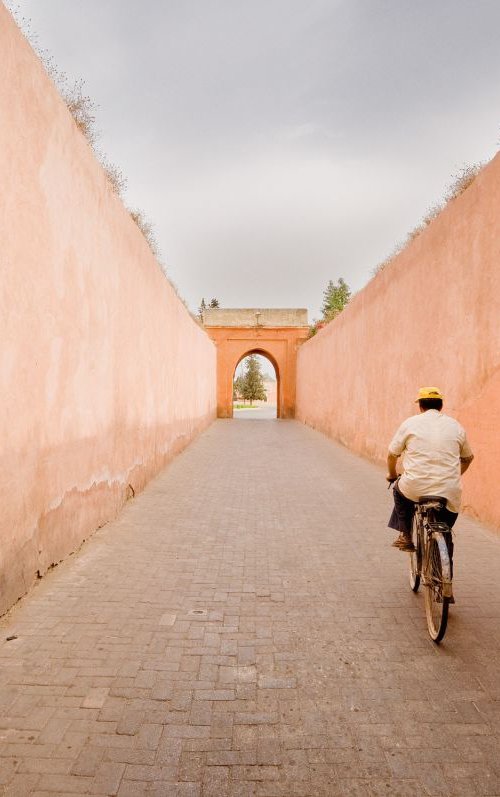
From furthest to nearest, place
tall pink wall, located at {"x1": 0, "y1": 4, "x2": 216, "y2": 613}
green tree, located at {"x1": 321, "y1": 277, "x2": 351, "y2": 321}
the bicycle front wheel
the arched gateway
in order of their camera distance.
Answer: green tree, located at {"x1": 321, "y1": 277, "x2": 351, "y2": 321}, the arched gateway, tall pink wall, located at {"x1": 0, "y1": 4, "x2": 216, "y2": 613}, the bicycle front wheel

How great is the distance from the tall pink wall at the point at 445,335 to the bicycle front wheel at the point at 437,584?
2.80 meters

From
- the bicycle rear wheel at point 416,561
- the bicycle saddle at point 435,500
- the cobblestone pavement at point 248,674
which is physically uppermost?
the bicycle saddle at point 435,500

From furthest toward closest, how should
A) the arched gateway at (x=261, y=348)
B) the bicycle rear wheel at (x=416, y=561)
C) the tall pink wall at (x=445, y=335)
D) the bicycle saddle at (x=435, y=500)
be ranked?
1. the arched gateway at (x=261, y=348)
2. the tall pink wall at (x=445, y=335)
3. the bicycle rear wheel at (x=416, y=561)
4. the bicycle saddle at (x=435, y=500)

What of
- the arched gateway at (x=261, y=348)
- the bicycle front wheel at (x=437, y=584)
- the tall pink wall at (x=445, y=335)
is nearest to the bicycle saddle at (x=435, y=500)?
the bicycle front wheel at (x=437, y=584)

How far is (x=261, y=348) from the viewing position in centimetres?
2912

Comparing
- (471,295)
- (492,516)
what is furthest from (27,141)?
(492,516)

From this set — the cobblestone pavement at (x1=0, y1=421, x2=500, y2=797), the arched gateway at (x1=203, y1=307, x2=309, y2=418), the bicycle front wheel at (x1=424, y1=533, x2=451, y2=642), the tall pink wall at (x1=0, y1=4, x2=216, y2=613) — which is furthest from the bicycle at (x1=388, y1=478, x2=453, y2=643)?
the arched gateway at (x1=203, y1=307, x2=309, y2=418)

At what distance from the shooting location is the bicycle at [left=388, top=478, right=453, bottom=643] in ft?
9.78

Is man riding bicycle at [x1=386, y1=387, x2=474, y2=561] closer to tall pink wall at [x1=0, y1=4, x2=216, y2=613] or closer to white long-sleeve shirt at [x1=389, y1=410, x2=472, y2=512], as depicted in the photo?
white long-sleeve shirt at [x1=389, y1=410, x2=472, y2=512]

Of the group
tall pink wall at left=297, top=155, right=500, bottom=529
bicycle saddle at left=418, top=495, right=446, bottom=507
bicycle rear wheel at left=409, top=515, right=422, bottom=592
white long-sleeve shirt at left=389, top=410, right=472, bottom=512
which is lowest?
bicycle rear wheel at left=409, top=515, right=422, bottom=592

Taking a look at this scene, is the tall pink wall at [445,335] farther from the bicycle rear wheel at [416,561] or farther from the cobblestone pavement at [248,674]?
the bicycle rear wheel at [416,561]

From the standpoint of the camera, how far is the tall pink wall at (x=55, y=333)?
11.5 feet

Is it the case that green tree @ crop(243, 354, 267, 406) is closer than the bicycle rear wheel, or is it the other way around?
the bicycle rear wheel

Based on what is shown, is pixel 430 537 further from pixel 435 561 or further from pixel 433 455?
pixel 433 455
